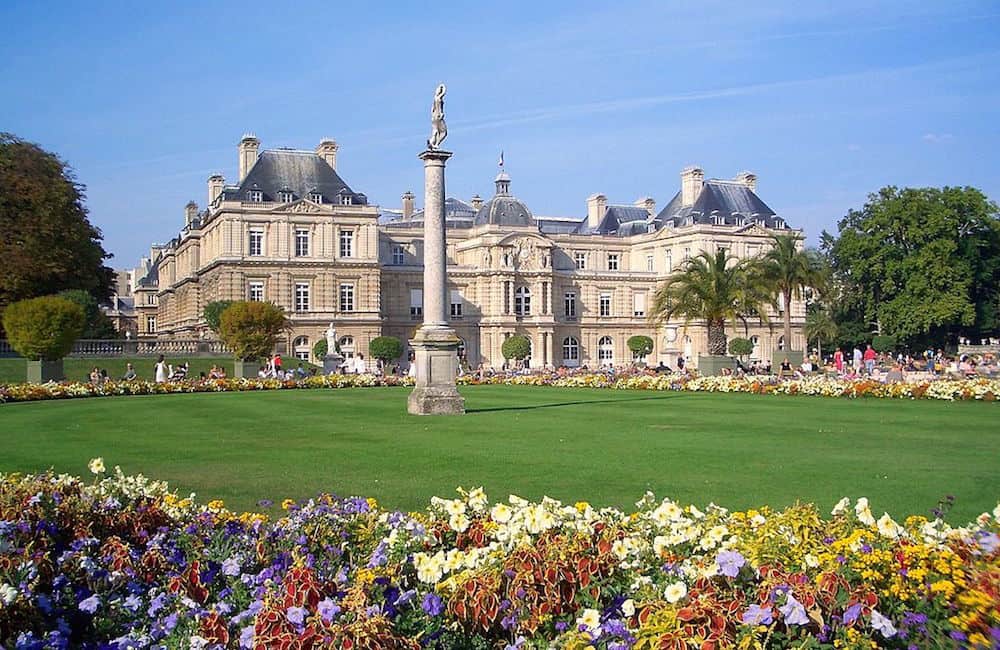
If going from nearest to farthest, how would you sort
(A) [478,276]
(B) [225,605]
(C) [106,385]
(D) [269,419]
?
(B) [225,605], (D) [269,419], (C) [106,385], (A) [478,276]

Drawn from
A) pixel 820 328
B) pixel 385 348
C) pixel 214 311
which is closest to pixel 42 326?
pixel 214 311

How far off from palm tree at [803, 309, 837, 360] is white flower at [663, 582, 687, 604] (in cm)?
7120

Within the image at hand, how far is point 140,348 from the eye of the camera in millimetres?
53219

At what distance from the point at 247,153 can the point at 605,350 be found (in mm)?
32209

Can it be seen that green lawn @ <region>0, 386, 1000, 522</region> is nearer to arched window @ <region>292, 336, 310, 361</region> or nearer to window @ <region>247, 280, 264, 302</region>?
window @ <region>247, 280, 264, 302</region>

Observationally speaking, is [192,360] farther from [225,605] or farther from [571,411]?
[225,605]

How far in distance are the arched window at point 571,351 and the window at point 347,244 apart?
20.2 m

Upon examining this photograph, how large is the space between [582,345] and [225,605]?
75441 millimetres

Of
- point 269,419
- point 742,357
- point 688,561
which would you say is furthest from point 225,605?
point 742,357

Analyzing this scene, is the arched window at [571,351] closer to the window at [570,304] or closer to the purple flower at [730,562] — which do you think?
the window at [570,304]

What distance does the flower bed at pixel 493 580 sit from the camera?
504 cm

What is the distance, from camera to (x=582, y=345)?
264ft

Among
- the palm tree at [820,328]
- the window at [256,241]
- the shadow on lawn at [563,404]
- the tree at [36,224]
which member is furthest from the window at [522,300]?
the shadow on lawn at [563,404]

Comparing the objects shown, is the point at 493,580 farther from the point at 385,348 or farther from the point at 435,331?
the point at 385,348
